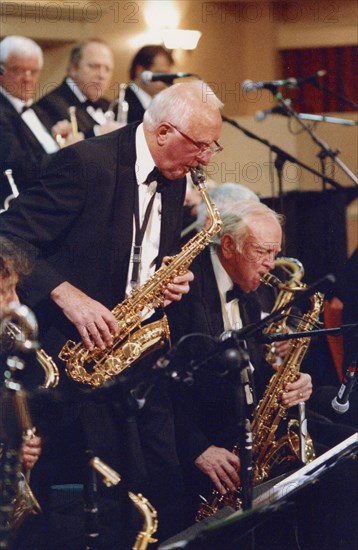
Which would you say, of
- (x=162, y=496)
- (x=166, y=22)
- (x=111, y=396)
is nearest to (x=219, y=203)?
(x=162, y=496)

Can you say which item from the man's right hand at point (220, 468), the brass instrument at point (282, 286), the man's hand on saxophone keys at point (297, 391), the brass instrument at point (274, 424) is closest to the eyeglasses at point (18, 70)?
the brass instrument at point (282, 286)

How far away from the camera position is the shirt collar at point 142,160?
2.98m

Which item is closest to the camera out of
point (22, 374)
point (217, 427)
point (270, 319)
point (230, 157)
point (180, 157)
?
point (270, 319)

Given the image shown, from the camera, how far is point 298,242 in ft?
16.2

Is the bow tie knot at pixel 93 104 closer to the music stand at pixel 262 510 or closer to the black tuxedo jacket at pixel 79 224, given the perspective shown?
the black tuxedo jacket at pixel 79 224

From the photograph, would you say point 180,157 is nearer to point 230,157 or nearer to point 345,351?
point 345,351

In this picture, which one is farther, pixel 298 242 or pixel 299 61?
pixel 299 61

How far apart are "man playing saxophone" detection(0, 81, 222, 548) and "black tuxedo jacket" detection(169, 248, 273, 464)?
0.36 ft

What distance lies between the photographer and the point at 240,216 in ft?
11.1

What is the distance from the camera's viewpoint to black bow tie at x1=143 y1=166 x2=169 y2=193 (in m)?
2.99

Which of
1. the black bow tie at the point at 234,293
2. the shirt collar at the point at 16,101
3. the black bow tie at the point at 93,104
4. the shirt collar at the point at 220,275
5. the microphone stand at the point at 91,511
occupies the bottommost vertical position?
the microphone stand at the point at 91,511

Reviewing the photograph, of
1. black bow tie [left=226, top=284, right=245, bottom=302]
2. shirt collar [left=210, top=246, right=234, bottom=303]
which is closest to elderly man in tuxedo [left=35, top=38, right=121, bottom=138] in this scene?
shirt collar [left=210, top=246, right=234, bottom=303]

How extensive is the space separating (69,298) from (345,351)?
148 cm

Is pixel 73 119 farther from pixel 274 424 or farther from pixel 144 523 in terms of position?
pixel 144 523
